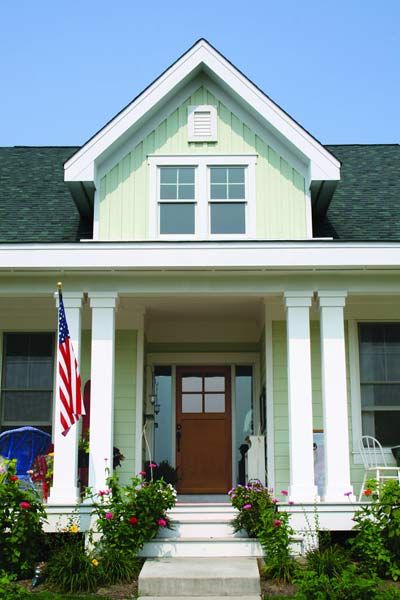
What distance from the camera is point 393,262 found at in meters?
9.42

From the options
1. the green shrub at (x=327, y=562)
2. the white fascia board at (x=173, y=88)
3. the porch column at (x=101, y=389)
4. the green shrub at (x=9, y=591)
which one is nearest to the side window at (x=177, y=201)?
the white fascia board at (x=173, y=88)

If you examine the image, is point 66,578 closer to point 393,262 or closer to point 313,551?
point 313,551

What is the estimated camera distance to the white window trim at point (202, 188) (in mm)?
10367

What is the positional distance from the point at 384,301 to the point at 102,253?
4.18 metres

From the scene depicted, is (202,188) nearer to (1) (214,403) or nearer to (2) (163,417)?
(1) (214,403)

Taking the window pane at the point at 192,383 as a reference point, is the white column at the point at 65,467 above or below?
below

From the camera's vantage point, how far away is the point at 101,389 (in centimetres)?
935

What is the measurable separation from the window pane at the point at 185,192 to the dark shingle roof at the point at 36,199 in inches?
55.9

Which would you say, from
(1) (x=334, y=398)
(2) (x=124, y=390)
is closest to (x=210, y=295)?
(1) (x=334, y=398)

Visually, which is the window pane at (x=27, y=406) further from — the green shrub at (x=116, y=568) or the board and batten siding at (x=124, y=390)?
the green shrub at (x=116, y=568)

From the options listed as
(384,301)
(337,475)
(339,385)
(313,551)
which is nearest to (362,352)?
(384,301)

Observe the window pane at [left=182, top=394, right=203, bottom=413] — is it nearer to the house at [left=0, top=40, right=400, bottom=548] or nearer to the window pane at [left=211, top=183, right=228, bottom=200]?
the house at [left=0, top=40, right=400, bottom=548]

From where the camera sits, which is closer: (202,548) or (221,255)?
(202,548)

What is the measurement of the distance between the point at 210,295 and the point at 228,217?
4.05 ft
